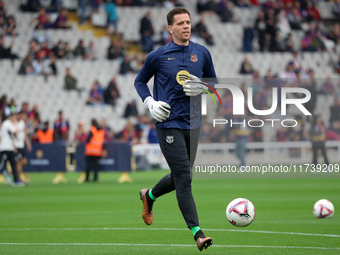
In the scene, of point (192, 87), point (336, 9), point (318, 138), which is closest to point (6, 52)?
point (318, 138)

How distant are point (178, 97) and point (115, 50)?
24.8m

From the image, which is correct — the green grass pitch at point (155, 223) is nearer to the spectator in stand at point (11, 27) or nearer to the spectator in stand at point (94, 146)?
the spectator in stand at point (94, 146)

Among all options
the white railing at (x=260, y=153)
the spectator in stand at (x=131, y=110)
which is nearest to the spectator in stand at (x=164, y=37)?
the spectator in stand at (x=131, y=110)

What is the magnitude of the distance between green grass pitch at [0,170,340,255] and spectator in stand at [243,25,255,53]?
1654 centimetres

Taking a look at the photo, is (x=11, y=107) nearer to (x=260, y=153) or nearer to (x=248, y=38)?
(x=260, y=153)

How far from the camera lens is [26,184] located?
22016mm

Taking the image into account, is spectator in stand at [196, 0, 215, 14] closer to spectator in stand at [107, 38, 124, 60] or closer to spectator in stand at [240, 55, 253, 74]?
spectator in stand at [240, 55, 253, 74]

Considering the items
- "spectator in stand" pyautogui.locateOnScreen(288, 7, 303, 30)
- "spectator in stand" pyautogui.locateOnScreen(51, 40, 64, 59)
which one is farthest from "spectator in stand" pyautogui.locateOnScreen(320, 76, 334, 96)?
"spectator in stand" pyautogui.locateOnScreen(51, 40, 64, 59)

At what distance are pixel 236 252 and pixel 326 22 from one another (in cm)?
3323

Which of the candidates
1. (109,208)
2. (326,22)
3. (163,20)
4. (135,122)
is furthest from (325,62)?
(109,208)

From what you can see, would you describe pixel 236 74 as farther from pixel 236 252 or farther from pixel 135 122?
pixel 236 252

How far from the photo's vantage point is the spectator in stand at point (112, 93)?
3080 cm

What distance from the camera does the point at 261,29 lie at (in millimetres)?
35969

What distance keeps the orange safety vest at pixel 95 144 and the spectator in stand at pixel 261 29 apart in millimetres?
15719
